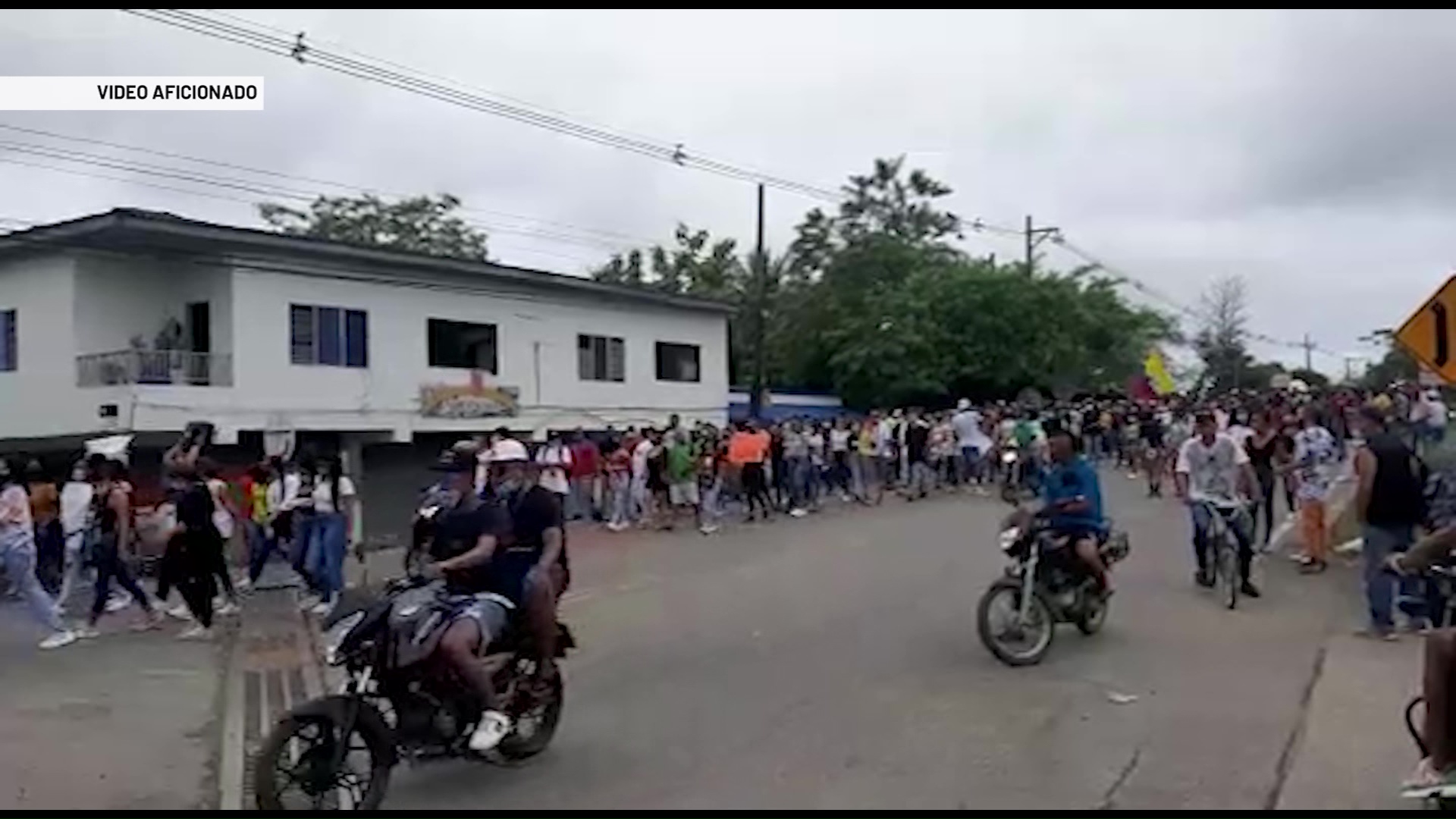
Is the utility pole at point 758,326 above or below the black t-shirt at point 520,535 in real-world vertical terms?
above

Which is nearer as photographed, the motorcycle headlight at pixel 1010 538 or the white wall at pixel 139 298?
the motorcycle headlight at pixel 1010 538

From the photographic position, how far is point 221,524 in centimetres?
1412

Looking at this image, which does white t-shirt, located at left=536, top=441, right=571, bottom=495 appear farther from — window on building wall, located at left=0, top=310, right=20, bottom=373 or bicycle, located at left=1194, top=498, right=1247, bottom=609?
window on building wall, located at left=0, top=310, right=20, bottom=373

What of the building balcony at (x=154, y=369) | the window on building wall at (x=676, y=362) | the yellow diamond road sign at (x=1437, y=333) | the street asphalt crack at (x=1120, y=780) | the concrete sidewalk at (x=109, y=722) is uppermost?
the window on building wall at (x=676, y=362)

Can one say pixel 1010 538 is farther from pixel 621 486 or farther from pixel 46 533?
pixel 621 486

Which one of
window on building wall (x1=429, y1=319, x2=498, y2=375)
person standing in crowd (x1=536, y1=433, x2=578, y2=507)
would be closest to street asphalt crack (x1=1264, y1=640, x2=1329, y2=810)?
person standing in crowd (x1=536, y1=433, x2=578, y2=507)

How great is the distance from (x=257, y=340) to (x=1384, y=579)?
21.4 metres

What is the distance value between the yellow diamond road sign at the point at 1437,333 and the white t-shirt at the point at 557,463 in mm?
10903

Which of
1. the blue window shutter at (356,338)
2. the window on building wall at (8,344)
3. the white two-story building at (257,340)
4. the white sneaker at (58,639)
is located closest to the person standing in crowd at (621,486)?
the white two-story building at (257,340)

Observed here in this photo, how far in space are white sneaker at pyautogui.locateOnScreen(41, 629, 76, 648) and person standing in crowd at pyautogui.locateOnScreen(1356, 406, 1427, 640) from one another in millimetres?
10706

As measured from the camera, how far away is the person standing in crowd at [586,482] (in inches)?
934

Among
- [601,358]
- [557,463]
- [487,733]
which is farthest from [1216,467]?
[601,358]

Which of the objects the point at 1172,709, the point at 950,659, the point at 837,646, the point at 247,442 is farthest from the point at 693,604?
the point at 247,442

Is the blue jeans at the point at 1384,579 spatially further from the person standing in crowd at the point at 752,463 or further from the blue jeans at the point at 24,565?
the person standing in crowd at the point at 752,463
